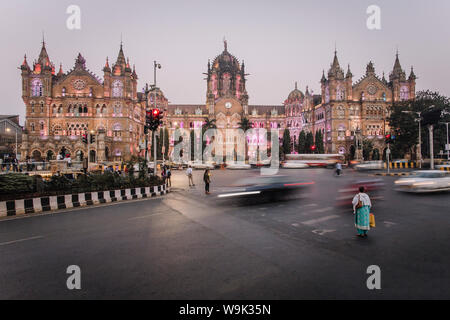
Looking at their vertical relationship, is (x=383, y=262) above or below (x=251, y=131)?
below

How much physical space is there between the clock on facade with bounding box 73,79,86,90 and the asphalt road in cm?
5412

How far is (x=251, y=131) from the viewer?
79.4 m

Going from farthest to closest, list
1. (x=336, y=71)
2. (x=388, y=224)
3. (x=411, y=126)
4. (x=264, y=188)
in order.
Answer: (x=336, y=71), (x=411, y=126), (x=264, y=188), (x=388, y=224)

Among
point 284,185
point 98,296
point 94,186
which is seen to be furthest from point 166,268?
point 94,186

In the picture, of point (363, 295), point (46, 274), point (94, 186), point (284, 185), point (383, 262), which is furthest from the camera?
point (94, 186)

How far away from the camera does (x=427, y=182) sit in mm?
15055

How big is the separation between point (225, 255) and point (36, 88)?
64839mm

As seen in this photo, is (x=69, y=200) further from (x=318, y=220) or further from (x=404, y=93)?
(x=404, y=93)

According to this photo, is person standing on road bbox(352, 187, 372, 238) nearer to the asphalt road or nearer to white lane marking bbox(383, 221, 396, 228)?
the asphalt road

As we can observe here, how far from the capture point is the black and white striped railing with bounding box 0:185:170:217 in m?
10.7

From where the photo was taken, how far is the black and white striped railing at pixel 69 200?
10654 mm

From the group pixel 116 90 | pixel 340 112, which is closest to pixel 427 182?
pixel 340 112
